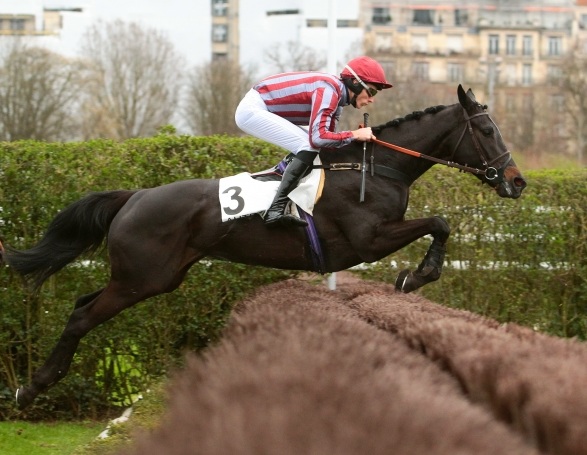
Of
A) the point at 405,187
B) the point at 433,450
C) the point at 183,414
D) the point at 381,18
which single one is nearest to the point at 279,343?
the point at 183,414

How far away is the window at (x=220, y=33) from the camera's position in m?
74.3

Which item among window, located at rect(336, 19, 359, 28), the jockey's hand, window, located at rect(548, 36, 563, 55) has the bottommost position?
the jockey's hand

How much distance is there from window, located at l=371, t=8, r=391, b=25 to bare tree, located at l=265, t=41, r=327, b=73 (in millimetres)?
25889

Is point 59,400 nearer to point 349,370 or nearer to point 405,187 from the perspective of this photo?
point 405,187

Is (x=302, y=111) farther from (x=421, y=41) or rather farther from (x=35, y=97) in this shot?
(x=421, y=41)

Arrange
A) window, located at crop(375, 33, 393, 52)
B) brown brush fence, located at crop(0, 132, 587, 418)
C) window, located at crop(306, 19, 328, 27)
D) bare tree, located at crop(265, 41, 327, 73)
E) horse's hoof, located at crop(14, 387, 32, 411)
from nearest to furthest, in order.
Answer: horse's hoof, located at crop(14, 387, 32, 411) → brown brush fence, located at crop(0, 132, 587, 418) → bare tree, located at crop(265, 41, 327, 73) → window, located at crop(306, 19, 328, 27) → window, located at crop(375, 33, 393, 52)

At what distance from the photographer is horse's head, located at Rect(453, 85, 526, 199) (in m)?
6.05

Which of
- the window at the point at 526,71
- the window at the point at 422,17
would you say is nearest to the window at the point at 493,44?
the window at the point at 526,71

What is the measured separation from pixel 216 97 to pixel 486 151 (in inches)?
1587

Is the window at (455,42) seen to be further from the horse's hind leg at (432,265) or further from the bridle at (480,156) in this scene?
the horse's hind leg at (432,265)

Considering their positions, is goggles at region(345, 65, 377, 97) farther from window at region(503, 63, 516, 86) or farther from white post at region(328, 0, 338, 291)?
window at region(503, 63, 516, 86)

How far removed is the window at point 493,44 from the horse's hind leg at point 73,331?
75432mm

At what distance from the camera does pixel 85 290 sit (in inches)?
279

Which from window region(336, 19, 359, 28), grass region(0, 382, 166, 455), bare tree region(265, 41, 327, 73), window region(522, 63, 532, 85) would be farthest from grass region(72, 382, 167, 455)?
window region(522, 63, 532, 85)
